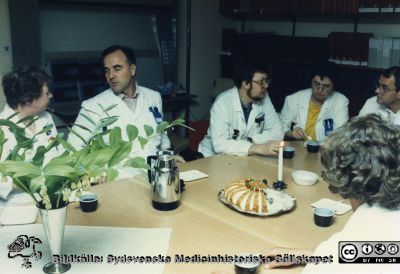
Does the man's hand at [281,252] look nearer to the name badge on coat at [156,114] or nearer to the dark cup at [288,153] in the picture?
the dark cup at [288,153]

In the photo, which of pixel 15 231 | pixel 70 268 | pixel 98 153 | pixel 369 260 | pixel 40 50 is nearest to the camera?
pixel 369 260

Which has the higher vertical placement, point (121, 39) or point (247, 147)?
point (121, 39)

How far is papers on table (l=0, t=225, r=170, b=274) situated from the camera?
1388 millimetres

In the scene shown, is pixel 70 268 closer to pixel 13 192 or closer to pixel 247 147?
pixel 13 192

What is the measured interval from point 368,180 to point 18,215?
126cm

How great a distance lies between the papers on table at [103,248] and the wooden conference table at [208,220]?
5cm

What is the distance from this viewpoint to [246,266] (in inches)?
52.1

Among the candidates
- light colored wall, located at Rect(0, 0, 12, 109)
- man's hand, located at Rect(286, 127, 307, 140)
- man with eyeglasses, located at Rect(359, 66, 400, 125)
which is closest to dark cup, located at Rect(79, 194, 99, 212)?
man's hand, located at Rect(286, 127, 307, 140)

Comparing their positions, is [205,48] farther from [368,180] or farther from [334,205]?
[368,180]

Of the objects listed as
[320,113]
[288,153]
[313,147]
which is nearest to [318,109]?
[320,113]

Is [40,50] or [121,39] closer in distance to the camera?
[40,50]

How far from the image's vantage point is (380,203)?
3.80 ft

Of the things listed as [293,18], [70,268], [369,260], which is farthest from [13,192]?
[293,18]

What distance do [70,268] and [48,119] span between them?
57.2 inches
